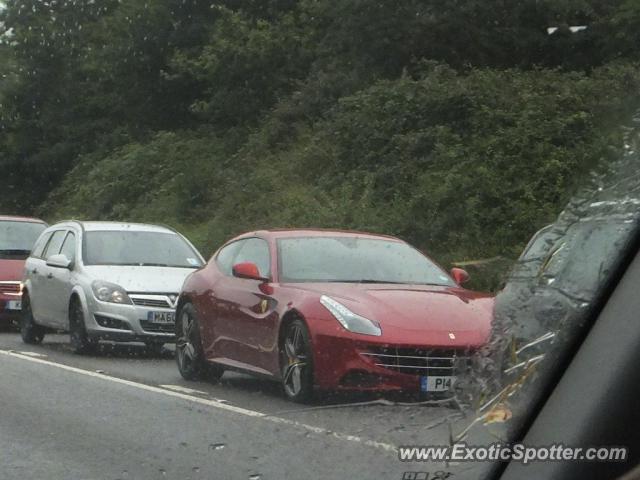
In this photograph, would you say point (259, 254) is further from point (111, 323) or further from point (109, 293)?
point (109, 293)

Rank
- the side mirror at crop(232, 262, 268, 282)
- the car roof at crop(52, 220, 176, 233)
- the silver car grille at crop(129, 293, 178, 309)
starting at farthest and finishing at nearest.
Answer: the silver car grille at crop(129, 293, 178, 309), the car roof at crop(52, 220, 176, 233), the side mirror at crop(232, 262, 268, 282)

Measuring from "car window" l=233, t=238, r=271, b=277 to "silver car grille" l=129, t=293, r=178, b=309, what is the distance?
19.8ft

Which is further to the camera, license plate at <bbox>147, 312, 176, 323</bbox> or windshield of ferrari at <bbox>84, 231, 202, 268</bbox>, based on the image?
windshield of ferrari at <bbox>84, 231, 202, 268</bbox>

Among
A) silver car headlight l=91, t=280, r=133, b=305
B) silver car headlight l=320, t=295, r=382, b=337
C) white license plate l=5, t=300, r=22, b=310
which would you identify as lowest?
white license plate l=5, t=300, r=22, b=310

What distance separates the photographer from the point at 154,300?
14.0 meters

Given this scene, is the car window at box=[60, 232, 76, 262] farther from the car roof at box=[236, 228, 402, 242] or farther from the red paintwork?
the car roof at box=[236, 228, 402, 242]

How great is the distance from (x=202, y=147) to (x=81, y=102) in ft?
12.6

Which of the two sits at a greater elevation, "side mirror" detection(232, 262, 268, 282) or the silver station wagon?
"side mirror" detection(232, 262, 268, 282)

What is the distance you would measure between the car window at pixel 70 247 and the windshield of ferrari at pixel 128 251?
0.22 m

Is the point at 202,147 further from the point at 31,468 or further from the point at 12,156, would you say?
the point at 12,156

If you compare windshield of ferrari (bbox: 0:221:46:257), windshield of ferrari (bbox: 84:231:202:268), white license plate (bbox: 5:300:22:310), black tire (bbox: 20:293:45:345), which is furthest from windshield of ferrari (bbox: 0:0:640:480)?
windshield of ferrari (bbox: 0:221:46:257)

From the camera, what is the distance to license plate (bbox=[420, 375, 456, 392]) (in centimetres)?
342

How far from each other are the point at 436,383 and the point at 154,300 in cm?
1058

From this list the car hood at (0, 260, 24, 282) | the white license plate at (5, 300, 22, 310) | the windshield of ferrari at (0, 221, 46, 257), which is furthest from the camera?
the windshield of ferrari at (0, 221, 46, 257)
